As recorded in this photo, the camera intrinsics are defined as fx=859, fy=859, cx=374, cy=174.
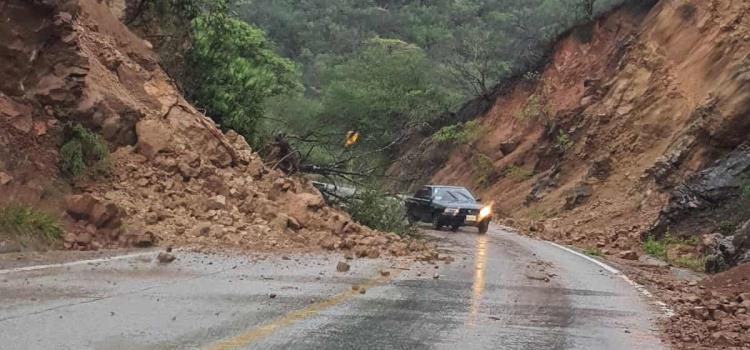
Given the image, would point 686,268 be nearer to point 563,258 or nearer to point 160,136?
point 563,258

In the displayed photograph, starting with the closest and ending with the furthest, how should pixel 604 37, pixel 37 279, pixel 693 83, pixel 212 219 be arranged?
pixel 37 279, pixel 212 219, pixel 693 83, pixel 604 37

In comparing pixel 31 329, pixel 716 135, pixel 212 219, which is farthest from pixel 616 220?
pixel 31 329

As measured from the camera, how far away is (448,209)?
27.4 m

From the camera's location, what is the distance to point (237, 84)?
24.3 m

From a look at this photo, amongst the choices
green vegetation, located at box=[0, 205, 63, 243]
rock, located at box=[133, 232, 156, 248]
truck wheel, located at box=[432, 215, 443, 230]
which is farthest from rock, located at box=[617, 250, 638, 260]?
green vegetation, located at box=[0, 205, 63, 243]

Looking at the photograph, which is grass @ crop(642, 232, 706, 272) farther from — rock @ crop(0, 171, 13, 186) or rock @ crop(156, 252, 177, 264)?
rock @ crop(0, 171, 13, 186)

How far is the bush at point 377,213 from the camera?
834 inches

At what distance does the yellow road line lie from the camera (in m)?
6.89

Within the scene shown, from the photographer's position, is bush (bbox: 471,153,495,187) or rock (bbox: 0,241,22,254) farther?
bush (bbox: 471,153,495,187)

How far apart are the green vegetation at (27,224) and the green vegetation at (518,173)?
30.5m

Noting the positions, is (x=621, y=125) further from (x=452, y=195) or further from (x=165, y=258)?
(x=165, y=258)

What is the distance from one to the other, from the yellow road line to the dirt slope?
559 centimetres

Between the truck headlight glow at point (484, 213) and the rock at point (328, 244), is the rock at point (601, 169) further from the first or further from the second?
the rock at point (328, 244)

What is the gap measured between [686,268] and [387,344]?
41.3 ft
